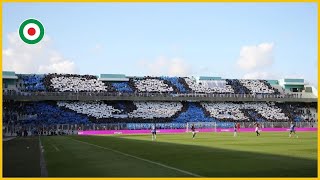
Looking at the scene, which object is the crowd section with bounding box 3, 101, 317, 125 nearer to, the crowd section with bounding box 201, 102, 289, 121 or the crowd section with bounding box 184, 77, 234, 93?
the crowd section with bounding box 201, 102, 289, 121

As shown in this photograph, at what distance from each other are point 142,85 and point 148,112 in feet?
36.6

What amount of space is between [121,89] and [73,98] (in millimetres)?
13522

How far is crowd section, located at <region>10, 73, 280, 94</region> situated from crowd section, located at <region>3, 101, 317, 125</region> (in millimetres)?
3618

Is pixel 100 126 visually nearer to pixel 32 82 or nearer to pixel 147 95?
pixel 147 95

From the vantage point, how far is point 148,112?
104m

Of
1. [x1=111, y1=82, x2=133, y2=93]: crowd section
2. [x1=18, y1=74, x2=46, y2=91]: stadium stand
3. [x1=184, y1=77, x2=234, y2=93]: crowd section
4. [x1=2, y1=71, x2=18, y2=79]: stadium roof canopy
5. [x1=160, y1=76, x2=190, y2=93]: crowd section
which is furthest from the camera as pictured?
[x1=184, y1=77, x2=234, y2=93]: crowd section

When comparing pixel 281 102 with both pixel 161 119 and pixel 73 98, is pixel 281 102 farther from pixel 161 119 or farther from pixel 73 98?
pixel 73 98

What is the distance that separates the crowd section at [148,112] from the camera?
94062mm

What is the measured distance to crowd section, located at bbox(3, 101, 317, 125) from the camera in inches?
3703

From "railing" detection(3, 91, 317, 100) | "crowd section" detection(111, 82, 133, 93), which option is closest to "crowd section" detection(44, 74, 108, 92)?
"crowd section" detection(111, 82, 133, 93)

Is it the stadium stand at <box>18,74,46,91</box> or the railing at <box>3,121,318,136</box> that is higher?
the stadium stand at <box>18,74,46,91</box>

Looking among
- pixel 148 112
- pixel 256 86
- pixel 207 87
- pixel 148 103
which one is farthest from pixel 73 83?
pixel 256 86

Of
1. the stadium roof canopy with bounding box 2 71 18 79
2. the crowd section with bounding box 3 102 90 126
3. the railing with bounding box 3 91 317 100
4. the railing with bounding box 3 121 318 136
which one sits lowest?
the railing with bounding box 3 121 318 136

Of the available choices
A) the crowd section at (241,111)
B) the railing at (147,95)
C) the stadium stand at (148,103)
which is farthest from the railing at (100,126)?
the railing at (147,95)
